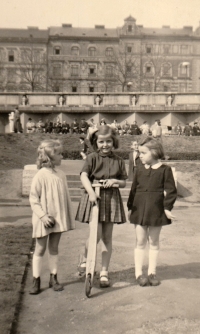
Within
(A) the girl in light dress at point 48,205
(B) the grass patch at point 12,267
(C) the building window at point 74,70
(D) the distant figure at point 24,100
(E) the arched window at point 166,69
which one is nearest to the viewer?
(B) the grass patch at point 12,267

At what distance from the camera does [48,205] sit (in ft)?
15.3

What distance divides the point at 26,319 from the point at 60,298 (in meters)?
0.55

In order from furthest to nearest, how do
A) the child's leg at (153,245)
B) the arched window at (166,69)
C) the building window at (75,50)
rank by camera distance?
the building window at (75,50), the arched window at (166,69), the child's leg at (153,245)

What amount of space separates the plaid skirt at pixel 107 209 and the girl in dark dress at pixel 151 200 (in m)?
0.22

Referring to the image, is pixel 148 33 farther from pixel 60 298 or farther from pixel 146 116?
pixel 60 298

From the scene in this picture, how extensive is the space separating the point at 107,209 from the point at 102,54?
71969 millimetres

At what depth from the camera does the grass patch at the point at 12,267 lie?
3919mm

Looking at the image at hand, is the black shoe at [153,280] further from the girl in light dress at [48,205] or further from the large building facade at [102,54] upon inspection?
the large building facade at [102,54]

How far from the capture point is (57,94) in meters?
39.1

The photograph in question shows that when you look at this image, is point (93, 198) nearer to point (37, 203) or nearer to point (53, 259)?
point (37, 203)

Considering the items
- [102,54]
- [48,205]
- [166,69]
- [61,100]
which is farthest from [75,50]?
[48,205]

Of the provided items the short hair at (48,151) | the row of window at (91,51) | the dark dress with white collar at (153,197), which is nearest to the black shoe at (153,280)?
the dark dress with white collar at (153,197)

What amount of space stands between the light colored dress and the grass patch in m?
0.59

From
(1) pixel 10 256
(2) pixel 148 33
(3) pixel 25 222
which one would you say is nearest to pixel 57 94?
(3) pixel 25 222
